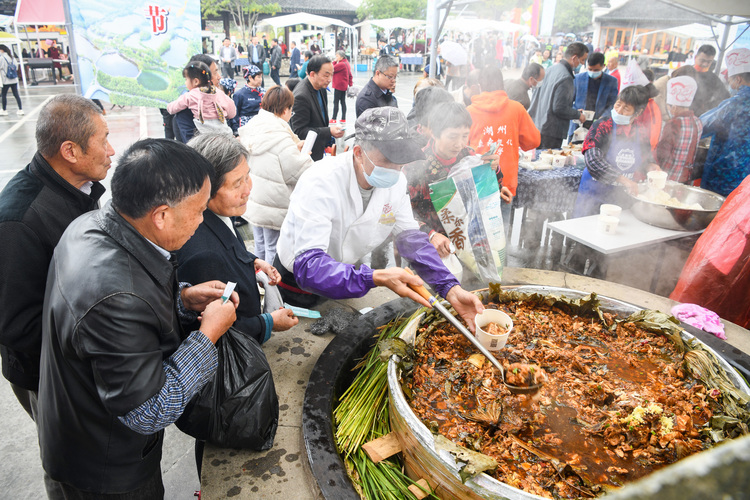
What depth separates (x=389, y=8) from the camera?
43219mm

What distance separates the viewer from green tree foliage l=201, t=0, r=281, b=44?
31062mm

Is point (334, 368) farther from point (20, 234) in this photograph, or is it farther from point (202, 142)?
point (20, 234)

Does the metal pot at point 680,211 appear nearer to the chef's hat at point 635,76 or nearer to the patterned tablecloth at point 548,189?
the patterned tablecloth at point 548,189

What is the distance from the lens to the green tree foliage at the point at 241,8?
31.1 meters

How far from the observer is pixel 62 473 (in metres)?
1.66

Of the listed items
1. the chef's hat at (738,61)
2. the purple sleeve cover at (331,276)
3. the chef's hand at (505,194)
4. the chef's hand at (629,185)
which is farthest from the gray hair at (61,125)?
the chef's hat at (738,61)

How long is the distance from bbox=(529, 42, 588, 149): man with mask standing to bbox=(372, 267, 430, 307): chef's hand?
20.6 feet

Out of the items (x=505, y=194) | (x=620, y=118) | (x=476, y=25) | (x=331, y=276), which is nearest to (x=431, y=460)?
(x=331, y=276)

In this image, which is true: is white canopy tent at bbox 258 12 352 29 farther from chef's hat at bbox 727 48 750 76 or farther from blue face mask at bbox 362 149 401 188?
blue face mask at bbox 362 149 401 188

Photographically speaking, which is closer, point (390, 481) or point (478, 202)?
point (390, 481)

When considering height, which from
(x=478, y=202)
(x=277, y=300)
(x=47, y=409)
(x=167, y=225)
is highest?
(x=167, y=225)

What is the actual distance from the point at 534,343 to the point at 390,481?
1141 mm

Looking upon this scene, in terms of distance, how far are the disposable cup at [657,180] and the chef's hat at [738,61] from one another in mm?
2962

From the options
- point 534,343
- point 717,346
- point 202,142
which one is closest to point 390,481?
point 534,343
